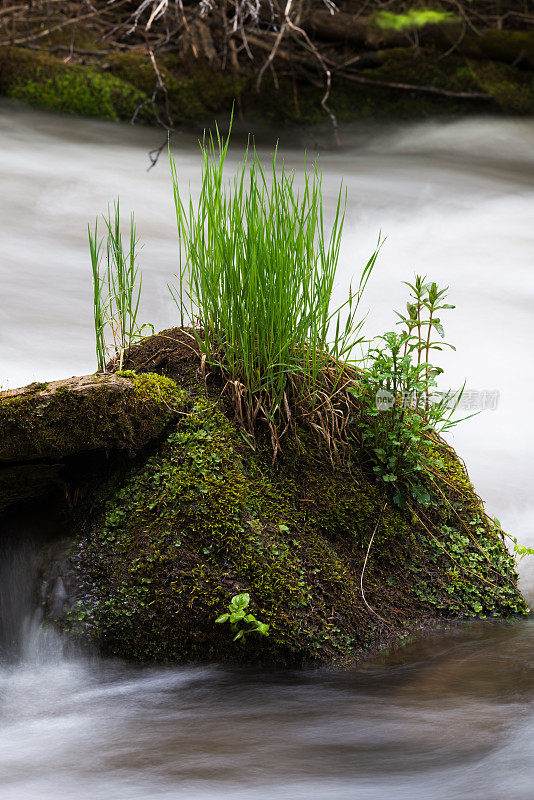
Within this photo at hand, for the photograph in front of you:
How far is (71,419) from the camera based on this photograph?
2.34m

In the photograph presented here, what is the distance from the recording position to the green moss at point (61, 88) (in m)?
7.21

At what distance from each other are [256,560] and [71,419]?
2.37 feet

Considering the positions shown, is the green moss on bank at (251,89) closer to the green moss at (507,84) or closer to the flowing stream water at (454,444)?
the green moss at (507,84)

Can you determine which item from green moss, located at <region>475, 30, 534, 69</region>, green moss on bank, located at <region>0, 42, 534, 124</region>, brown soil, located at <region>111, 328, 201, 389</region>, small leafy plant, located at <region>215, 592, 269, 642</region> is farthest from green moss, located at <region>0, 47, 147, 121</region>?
small leafy plant, located at <region>215, 592, 269, 642</region>

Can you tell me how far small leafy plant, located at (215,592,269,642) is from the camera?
2.22 meters

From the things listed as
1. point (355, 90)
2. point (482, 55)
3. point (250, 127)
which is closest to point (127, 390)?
point (250, 127)

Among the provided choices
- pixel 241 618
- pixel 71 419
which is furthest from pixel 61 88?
pixel 241 618

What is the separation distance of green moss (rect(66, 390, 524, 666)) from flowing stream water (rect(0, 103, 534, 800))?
0.11 m

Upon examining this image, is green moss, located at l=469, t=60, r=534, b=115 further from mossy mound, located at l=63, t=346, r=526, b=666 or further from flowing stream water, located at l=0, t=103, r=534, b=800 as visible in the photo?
mossy mound, located at l=63, t=346, r=526, b=666

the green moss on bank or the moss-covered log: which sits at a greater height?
the green moss on bank

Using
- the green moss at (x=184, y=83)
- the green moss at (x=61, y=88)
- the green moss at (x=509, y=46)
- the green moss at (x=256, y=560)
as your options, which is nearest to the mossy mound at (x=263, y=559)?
the green moss at (x=256, y=560)

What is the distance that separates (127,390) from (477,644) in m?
1.39

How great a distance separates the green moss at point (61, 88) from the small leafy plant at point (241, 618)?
20.3 feet

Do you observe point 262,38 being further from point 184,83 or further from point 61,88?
point 61,88
